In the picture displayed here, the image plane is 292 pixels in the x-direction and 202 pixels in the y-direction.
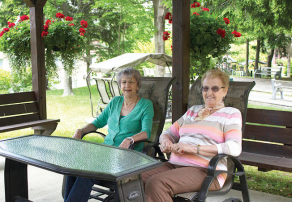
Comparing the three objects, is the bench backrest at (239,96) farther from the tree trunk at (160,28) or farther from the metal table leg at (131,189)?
the tree trunk at (160,28)

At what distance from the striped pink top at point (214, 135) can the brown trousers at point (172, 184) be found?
0.11 meters

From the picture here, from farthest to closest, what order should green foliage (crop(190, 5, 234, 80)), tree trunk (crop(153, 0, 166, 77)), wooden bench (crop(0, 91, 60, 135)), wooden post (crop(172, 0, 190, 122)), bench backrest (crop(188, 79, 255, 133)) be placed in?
tree trunk (crop(153, 0, 166, 77)) < wooden bench (crop(0, 91, 60, 135)) < green foliage (crop(190, 5, 234, 80)) < wooden post (crop(172, 0, 190, 122)) < bench backrest (crop(188, 79, 255, 133))

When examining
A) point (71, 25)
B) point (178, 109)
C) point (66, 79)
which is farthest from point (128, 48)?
point (178, 109)

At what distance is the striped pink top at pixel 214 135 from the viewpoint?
2291 mm

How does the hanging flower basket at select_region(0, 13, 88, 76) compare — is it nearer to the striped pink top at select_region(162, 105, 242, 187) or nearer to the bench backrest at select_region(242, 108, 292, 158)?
the bench backrest at select_region(242, 108, 292, 158)

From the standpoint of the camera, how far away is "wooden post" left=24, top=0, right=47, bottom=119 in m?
4.84

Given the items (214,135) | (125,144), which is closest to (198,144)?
(214,135)

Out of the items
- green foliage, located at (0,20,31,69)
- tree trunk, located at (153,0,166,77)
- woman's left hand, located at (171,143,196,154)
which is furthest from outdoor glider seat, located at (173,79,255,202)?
tree trunk, located at (153,0,166,77)

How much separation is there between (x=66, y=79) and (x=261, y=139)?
1199cm

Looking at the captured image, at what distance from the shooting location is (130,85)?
303 centimetres

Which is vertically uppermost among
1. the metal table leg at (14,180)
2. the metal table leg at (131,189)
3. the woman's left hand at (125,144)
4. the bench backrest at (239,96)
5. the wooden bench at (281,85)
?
the bench backrest at (239,96)

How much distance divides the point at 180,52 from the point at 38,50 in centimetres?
237

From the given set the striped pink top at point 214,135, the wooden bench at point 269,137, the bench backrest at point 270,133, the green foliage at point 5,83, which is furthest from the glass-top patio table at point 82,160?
the green foliage at point 5,83

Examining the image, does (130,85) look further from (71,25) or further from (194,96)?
(71,25)
